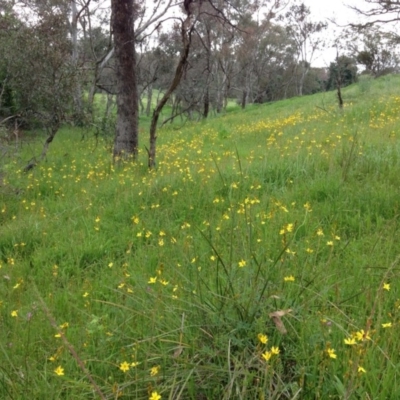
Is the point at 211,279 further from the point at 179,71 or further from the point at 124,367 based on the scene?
the point at 179,71

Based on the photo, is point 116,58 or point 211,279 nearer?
point 211,279

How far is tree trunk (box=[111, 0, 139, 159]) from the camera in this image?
22.0 ft

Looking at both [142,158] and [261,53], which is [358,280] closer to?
[142,158]

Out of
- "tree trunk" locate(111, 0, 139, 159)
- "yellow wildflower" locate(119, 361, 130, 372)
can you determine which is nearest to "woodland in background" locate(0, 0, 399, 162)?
"tree trunk" locate(111, 0, 139, 159)

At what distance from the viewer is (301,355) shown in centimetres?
161

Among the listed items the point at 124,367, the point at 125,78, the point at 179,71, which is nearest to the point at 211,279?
the point at 124,367

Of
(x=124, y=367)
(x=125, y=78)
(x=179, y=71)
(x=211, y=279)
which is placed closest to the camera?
(x=124, y=367)

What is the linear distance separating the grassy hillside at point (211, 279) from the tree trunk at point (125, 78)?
0.84m

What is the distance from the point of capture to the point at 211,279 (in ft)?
7.45

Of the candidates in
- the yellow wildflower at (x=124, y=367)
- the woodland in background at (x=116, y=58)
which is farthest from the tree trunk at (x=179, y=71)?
the yellow wildflower at (x=124, y=367)

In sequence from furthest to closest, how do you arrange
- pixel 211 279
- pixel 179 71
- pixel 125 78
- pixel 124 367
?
pixel 125 78, pixel 179 71, pixel 211 279, pixel 124 367

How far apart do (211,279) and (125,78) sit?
214 inches

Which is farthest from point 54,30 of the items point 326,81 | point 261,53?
point 326,81

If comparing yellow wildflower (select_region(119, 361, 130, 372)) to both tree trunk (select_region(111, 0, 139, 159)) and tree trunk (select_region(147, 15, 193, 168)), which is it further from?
tree trunk (select_region(111, 0, 139, 159))
